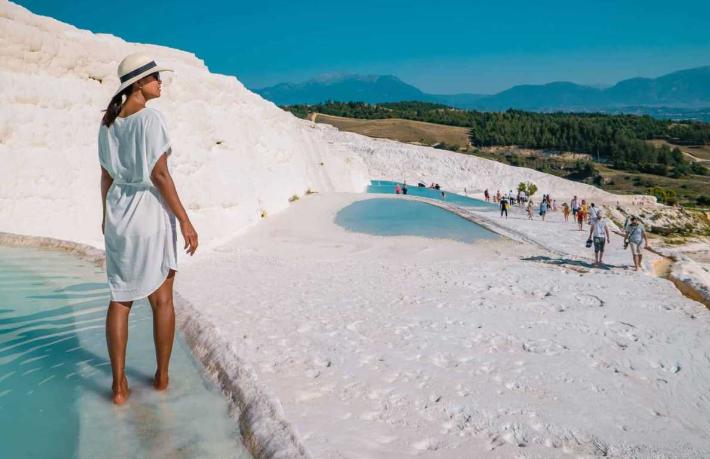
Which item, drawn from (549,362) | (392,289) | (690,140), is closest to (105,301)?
(549,362)

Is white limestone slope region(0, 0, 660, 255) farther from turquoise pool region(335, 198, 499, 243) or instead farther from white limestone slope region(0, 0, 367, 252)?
turquoise pool region(335, 198, 499, 243)

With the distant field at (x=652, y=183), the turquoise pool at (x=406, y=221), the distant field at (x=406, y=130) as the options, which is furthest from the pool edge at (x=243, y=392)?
the distant field at (x=406, y=130)

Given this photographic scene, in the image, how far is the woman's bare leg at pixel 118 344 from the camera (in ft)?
10.9

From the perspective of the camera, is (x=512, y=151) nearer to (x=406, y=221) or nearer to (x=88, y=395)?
(x=406, y=221)

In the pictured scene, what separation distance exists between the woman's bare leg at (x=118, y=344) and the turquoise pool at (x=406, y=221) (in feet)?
51.9

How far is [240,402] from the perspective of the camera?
351 cm

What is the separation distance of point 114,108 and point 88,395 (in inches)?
69.9

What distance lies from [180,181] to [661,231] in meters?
33.1

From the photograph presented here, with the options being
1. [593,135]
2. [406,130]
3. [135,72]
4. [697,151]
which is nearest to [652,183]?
[593,135]

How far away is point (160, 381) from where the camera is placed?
355 centimetres

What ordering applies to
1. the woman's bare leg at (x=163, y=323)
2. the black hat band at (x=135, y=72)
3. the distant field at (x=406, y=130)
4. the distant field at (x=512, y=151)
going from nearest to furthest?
the black hat band at (x=135, y=72) → the woman's bare leg at (x=163, y=323) → the distant field at (x=512, y=151) → the distant field at (x=406, y=130)

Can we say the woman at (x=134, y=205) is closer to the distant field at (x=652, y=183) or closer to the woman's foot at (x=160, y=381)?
Answer: the woman's foot at (x=160, y=381)

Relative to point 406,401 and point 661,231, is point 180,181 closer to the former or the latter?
point 406,401

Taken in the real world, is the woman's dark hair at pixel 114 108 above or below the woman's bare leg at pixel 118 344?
above
